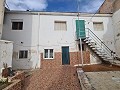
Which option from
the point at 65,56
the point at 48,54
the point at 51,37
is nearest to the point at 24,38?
the point at 51,37

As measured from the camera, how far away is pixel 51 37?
14.0 m

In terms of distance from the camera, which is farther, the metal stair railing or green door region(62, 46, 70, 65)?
the metal stair railing

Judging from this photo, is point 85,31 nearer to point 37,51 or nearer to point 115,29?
point 115,29

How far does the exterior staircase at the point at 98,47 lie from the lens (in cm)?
1389

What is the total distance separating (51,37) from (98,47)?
Answer: 575 centimetres

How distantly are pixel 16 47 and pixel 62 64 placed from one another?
550cm

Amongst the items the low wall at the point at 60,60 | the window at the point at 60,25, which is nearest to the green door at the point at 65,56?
the low wall at the point at 60,60

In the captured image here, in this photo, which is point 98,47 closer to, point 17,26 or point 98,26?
point 98,26

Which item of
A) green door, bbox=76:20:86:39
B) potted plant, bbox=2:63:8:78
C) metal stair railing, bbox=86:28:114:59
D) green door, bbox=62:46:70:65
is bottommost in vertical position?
potted plant, bbox=2:63:8:78

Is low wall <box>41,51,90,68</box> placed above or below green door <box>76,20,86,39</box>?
below

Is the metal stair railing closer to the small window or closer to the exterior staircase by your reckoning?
the exterior staircase

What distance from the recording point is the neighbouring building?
1347cm

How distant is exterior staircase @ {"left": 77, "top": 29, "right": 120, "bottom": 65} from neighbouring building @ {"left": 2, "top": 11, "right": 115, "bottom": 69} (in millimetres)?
117

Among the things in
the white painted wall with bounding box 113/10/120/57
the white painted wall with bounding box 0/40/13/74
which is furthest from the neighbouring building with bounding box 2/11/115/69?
the white painted wall with bounding box 0/40/13/74
